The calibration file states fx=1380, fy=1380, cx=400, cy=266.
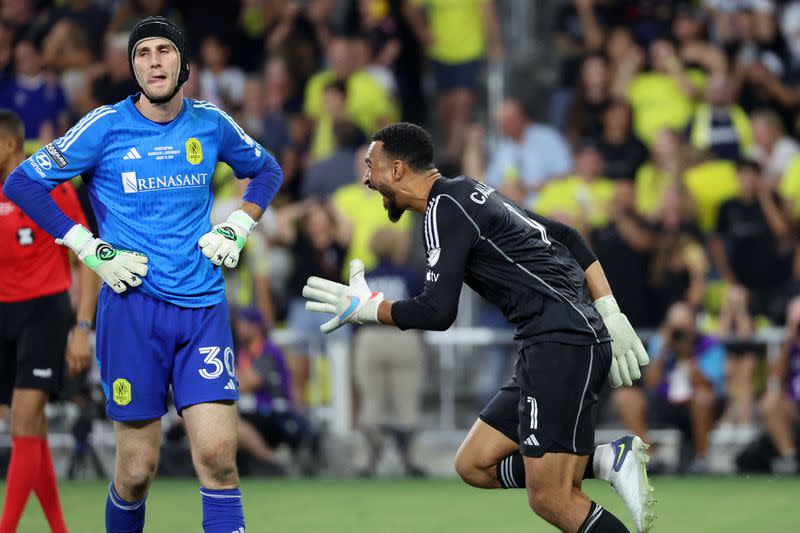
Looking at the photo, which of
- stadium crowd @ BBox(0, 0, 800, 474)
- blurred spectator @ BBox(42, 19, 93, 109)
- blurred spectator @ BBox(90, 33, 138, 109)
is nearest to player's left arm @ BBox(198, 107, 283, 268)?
stadium crowd @ BBox(0, 0, 800, 474)

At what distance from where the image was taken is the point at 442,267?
6.05m

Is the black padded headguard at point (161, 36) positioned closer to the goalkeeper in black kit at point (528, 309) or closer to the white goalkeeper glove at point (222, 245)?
the white goalkeeper glove at point (222, 245)

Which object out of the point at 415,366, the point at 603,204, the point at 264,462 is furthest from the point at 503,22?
the point at 264,462

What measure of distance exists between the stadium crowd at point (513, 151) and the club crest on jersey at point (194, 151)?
5.87m

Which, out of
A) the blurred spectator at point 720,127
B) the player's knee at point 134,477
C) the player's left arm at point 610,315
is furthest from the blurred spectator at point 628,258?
the player's knee at point 134,477

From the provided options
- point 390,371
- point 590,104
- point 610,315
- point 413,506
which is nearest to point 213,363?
point 610,315

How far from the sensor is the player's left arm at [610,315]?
6621 millimetres

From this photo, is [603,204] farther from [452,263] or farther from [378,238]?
[452,263]

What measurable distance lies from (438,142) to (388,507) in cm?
648

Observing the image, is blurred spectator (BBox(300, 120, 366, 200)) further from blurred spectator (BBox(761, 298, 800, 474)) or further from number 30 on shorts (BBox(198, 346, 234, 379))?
number 30 on shorts (BBox(198, 346, 234, 379))

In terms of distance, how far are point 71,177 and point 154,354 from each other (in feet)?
2.96

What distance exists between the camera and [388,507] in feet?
34.6

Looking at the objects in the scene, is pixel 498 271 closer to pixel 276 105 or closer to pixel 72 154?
pixel 72 154

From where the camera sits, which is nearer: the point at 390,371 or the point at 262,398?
the point at 262,398
